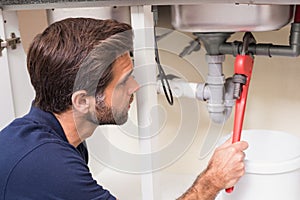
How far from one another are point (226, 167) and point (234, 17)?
366 millimetres

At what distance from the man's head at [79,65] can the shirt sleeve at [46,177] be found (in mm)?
159

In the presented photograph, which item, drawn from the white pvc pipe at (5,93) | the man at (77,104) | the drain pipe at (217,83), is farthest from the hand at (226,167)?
the white pvc pipe at (5,93)

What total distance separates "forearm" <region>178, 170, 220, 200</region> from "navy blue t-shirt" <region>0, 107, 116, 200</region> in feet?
0.75

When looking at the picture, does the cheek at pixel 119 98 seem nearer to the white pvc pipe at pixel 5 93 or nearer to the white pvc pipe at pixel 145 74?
the white pvc pipe at pixel 145 74

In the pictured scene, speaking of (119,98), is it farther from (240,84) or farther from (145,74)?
(240,84)

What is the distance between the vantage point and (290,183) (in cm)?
107

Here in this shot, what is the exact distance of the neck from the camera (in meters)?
0.93

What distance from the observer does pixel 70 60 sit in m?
0.88

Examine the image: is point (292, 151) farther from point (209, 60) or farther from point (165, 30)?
point (165, 30)

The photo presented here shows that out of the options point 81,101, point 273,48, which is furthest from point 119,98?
point 273,48

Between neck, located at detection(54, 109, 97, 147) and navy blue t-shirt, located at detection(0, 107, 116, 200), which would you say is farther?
neck, located at detection(54, 109, 97, 147)

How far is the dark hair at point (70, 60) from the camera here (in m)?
0.88

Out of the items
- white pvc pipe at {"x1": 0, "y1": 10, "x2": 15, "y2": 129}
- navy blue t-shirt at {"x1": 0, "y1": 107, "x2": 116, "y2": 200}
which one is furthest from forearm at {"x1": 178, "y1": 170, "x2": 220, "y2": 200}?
white pvc pipe at {"x1": 0, "y1": 10, "x2": 15, "y2": 129}

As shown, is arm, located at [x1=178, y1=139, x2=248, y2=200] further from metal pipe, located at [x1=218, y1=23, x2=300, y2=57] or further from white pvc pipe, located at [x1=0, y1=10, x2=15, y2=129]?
white pvc pipe, located at [x1=0, y1=10, x2=15, y2=129]
